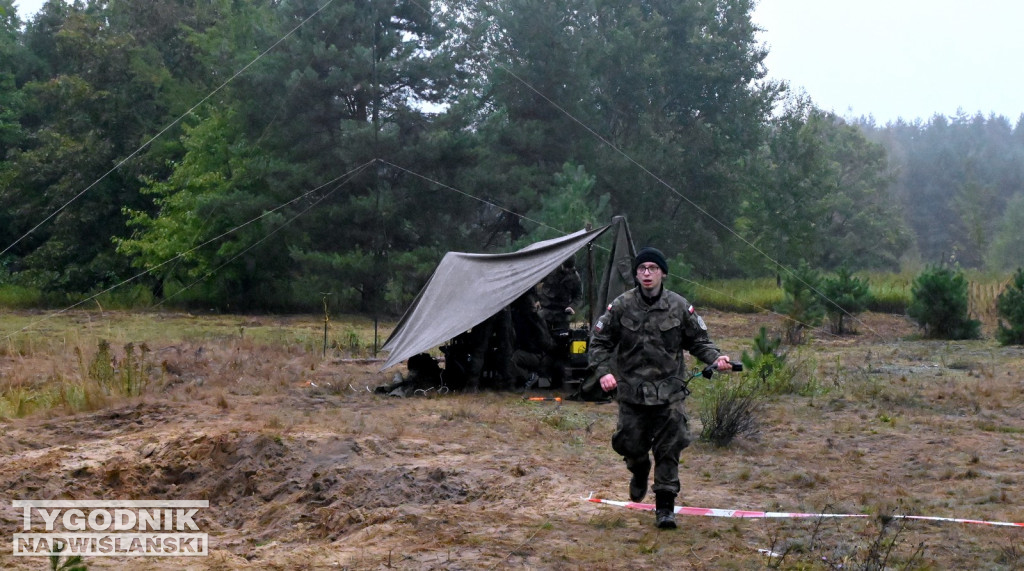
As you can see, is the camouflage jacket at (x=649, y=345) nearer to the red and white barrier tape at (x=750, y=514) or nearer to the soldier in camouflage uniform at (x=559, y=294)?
the red and white barrier tape at (x=750, y=514)

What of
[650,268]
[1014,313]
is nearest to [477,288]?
[650,268]

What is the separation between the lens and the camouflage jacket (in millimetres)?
5812

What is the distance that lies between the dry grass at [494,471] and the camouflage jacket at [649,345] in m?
0.76

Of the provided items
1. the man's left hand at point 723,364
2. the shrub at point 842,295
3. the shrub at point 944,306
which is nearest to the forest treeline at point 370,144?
the shrub at point 842,295

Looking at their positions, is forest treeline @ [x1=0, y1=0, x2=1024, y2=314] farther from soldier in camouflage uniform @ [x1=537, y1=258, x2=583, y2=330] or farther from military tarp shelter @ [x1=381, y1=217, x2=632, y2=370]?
soldier in camouflage uniform @ [x1=537, y1=258, x2=583, y2=330]

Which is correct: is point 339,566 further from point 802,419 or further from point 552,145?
point 552,145

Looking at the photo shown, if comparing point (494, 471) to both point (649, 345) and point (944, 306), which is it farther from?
point (944, 306)

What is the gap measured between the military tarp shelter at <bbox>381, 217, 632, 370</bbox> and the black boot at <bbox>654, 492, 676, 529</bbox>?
6.05 metres

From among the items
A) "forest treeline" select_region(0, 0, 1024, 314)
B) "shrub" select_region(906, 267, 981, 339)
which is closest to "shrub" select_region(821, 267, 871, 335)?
"shrub" select_region(906, 267, 981, 339)

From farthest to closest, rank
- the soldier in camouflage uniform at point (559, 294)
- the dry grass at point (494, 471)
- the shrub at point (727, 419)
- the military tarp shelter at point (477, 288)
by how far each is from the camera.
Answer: the soldier in camouflage uniform at point (559, 294), the military tarp shelter at point (477, 288), the shrub at point (727, 419), the dry grass at point (494, 471)

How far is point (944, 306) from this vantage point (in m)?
19.6

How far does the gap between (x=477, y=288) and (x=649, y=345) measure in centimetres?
651

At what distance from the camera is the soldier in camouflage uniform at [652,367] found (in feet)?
18.9

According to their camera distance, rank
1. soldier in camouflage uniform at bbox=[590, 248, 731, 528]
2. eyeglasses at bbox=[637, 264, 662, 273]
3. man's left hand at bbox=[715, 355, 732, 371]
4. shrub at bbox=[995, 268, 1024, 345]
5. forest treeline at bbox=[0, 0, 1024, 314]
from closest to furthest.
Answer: man's left hand at bbox=[715, 355, 732, 371]
soldier in camouflage uniform at bbox=[590, 248, 731, 528]
eyeglasses at bbox=[637, 264, 662, 273]
shrub at bbox=[995, 268, 1024, 345]
forest treeline at bbox=[0, 0, 1024, 314]
